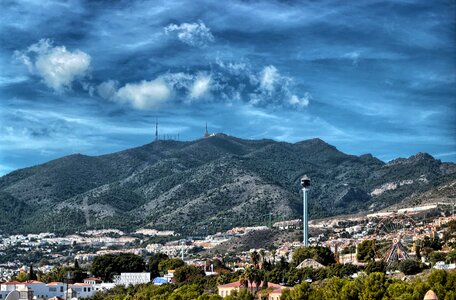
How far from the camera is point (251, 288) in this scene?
258 ft

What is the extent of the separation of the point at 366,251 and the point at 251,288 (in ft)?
75.0

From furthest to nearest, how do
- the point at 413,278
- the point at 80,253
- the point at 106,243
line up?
1. the point at 106,243
2. the point at 80,253
3. the point at 413,278

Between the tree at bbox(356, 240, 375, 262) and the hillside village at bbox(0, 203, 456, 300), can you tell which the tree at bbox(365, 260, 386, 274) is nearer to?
the hillside village at bbox(0, 203, 456, 300)

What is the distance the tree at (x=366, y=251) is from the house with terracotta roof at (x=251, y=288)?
18.3 m

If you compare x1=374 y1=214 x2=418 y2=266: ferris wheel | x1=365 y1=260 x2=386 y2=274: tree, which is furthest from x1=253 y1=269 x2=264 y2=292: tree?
x1=374 y1=214 x2=418 y2=266: ferris wheel

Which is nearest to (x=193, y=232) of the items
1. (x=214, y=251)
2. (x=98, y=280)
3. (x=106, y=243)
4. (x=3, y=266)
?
(x=106, y=243)

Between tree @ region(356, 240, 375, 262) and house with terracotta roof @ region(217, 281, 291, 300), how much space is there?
18.3 meters

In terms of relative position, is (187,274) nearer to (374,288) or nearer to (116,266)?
(116,266)

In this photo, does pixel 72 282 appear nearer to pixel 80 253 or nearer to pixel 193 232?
pixel 80 253

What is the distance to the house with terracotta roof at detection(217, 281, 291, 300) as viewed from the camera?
247 feet

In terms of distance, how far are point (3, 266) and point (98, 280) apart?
69486mm

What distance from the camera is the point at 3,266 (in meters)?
163

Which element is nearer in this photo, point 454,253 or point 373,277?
point 373,277

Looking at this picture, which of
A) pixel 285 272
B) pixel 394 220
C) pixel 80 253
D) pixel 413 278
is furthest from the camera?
Result: pixel 80 253
